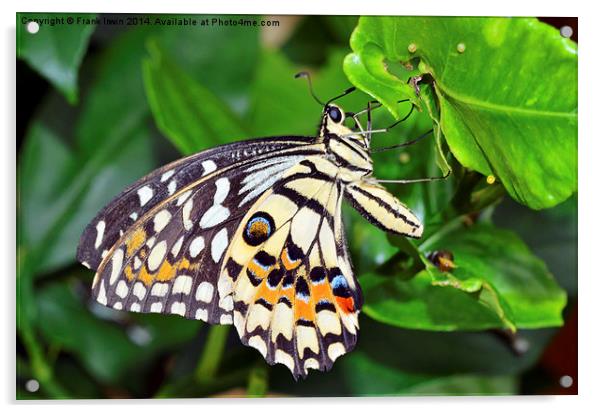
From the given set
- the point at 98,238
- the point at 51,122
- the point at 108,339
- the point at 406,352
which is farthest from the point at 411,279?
the point at 51,122

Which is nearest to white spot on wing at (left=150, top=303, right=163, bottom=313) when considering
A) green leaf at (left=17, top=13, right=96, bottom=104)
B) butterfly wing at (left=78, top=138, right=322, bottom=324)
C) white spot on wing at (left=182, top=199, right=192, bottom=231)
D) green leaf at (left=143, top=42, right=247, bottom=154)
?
butterfly wing at (left=78, top=138, right=322, bottom=324)

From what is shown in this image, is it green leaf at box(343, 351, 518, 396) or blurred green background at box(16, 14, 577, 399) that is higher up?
blurred green background at box(16, 14, 577, 399)

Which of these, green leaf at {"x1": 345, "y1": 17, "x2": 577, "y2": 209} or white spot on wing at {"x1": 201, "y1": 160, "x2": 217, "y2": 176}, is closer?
green leaf at {"x1": 345, "y1": 17, "x2": 577, "y2": 209}

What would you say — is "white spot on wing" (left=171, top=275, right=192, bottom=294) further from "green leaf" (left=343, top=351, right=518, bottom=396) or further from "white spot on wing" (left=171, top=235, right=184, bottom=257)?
"green leaf" (left=343, top=351, right=518, bottom=396)

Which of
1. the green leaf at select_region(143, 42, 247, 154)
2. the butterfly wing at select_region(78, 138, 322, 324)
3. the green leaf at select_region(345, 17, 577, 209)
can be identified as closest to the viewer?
the green leaf at select_region(345, 17, 577, 209)

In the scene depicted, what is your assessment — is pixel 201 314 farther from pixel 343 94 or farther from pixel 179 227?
pixel 343 94

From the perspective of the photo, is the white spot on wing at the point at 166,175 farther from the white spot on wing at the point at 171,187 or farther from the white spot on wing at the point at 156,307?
the white spot on wing at the point at 156,307
